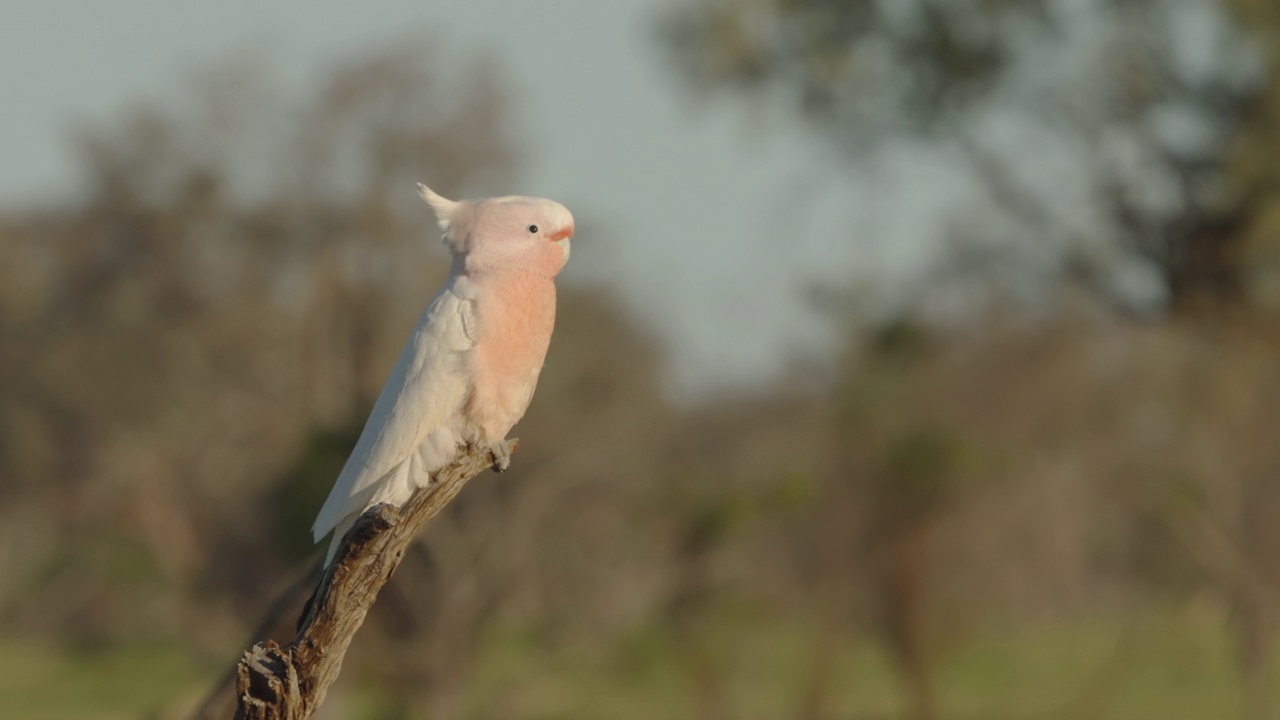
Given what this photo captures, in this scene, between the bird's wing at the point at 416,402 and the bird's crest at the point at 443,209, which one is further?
the bird's crest at the point at 443,209

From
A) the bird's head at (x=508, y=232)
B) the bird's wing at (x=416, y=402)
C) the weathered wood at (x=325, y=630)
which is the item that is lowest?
the weathered wood at (x=325, y=630)

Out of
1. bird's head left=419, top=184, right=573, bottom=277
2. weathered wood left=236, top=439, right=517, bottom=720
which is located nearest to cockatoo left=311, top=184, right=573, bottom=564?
bird's head left=419, top=184, right=573, bottom=277

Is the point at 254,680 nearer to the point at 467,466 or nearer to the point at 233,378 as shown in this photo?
the point at 467,466

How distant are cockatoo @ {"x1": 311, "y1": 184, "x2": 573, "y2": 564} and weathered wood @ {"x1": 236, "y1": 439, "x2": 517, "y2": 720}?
1.69 feet

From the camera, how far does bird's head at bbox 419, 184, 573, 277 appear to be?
518 centimetres

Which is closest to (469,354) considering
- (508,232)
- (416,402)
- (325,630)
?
(416,402)

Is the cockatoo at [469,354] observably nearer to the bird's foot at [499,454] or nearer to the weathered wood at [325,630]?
the bird's foot at [499,454]

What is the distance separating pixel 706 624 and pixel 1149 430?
13.8 m

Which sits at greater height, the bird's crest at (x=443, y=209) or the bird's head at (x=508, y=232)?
the bird's crest at (x=443, y=209)

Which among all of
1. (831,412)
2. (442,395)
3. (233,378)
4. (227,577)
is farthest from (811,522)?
(442,395)

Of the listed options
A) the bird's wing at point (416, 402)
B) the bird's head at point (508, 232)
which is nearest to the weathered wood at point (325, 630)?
the bird's wing at point (416, 402)

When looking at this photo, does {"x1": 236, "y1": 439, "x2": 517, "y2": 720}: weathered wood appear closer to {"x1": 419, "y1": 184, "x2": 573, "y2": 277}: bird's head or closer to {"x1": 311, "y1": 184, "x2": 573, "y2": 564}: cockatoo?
{"x1": 311, "y1": 184, "x2": 573, "y2": 564}: cockatoo

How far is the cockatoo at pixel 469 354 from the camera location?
203 inches

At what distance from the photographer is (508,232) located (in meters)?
5.19
